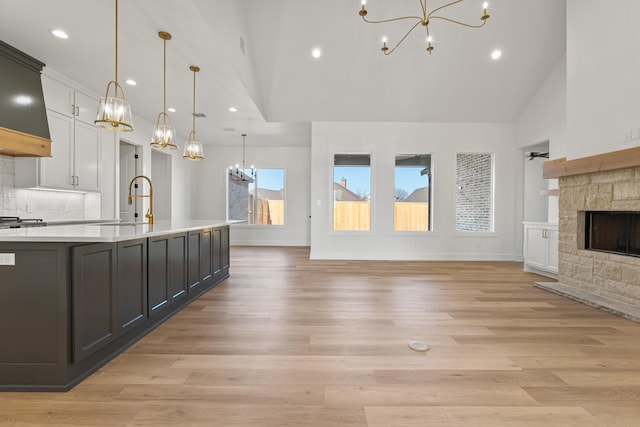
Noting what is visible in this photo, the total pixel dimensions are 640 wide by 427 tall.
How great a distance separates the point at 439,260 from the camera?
250 inches

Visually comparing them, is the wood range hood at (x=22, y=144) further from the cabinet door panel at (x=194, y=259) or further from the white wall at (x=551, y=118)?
the white wall at (x=551, y=118)

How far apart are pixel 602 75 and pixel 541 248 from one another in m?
2.59

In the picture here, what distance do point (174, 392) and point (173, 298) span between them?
1395mm

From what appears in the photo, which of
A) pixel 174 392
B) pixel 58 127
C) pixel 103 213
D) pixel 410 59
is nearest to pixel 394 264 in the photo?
pixel 410 59

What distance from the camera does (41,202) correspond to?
4305 millimetres

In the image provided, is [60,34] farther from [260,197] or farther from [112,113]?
[260,197]

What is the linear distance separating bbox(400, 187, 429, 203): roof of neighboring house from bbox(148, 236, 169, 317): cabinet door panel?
507cm

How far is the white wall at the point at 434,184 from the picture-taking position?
6.42 metres

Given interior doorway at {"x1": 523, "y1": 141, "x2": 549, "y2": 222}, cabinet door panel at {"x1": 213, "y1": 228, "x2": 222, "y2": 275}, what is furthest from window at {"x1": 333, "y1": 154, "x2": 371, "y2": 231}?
interior doorway at {"x1": 523, "y1": 141, "x2": 549, "y2": 222}

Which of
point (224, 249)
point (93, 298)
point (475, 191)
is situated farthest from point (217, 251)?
point (475, 191)

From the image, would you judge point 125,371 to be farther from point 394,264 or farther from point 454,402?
point 394,264

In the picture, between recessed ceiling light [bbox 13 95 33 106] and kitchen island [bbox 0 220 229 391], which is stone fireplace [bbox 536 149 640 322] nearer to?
kitchen island [bbox 0 220 229 391]

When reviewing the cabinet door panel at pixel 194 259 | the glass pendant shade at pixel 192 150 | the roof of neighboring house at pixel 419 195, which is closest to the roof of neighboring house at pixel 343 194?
the roof of neighboring house at pixel 419 195

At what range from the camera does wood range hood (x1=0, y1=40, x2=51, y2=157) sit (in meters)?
3.37
